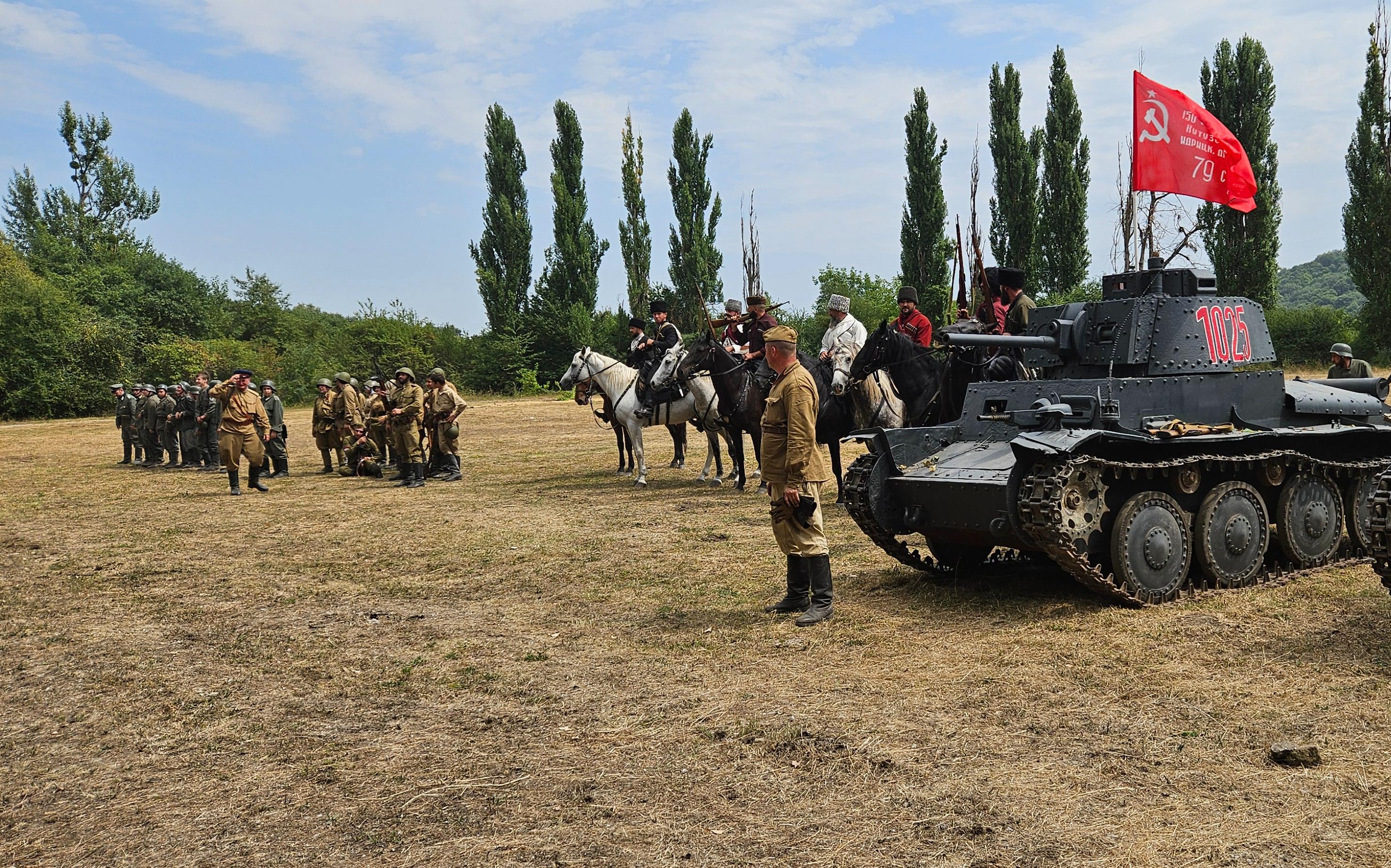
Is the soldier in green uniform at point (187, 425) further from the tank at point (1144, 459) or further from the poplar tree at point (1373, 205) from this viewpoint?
the poplar tree at point (1373, 205)

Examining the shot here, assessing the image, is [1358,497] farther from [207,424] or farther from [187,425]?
[187,425]

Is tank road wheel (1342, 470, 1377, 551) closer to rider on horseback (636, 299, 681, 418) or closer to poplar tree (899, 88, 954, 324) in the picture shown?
rider on horseback (636, 299, 681, 418)

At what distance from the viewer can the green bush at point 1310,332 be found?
41031 millimetres

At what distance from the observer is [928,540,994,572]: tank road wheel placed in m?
9.83

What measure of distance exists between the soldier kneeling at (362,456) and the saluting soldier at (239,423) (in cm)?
271

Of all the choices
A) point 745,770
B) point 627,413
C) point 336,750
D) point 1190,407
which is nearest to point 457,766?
point 336,750

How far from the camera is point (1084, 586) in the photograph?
8.85 metres

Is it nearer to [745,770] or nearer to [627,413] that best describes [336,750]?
[745,770]

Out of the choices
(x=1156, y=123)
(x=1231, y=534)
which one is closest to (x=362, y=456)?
(x=1156, y=123)

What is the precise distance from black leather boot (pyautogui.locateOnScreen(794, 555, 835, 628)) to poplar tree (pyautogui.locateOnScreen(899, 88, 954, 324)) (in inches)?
1408

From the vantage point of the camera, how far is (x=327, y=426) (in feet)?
72.6

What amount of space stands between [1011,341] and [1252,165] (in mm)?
32154

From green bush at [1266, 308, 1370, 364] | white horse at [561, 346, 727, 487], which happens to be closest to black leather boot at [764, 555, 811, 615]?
white horse at [561, 346, 727, 487]

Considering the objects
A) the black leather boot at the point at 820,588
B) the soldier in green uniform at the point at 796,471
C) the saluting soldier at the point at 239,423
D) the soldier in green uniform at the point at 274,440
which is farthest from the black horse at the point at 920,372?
the soldier in green uniform at the point at 274,440
